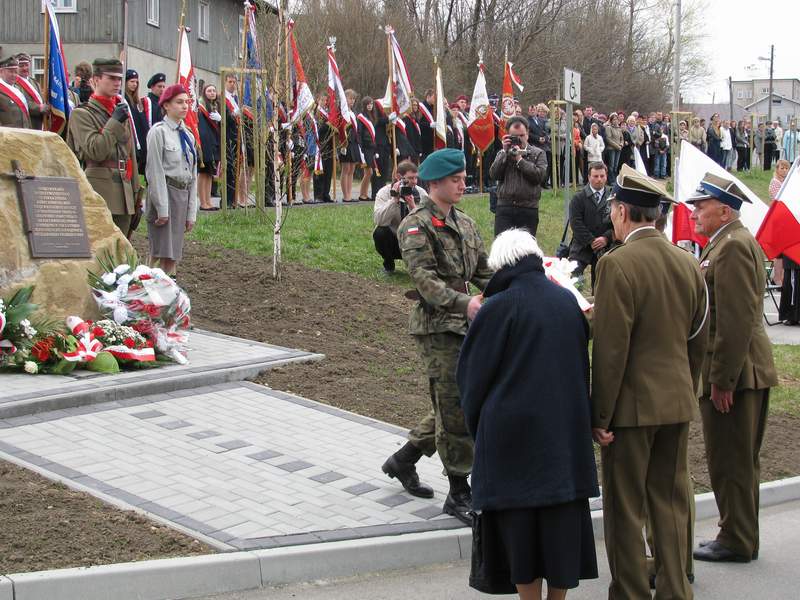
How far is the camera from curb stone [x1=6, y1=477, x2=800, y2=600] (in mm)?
4797

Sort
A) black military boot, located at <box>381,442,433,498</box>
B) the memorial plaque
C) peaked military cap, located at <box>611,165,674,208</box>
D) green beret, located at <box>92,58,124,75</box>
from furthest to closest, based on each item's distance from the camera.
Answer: green beret, located at <box>92,58,124,75</box>
the memorial plaque
black military boot, located at <box>381,442,433,498</box>
peaked military cap, located at <box>611,165,674,208</box>

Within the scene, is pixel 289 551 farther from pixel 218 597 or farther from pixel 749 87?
pixel 749 87

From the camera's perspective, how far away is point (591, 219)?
44.4 ft

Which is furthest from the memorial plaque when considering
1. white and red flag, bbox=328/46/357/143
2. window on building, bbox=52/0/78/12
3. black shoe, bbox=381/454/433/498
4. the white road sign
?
window on building, bbox=52/0/78/12

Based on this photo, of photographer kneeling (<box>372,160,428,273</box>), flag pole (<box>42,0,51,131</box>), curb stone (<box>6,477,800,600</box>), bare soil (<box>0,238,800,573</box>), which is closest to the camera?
curb stone (<box>6,477,800,600</box>)

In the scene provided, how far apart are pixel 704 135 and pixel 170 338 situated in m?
30.7

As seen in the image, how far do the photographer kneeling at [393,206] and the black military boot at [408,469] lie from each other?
599cm

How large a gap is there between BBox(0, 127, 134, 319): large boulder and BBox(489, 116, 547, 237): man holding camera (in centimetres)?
527

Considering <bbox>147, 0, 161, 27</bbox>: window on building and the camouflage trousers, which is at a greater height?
Answer: <bbox>147, 0, 161, 27</bbox>: window on building

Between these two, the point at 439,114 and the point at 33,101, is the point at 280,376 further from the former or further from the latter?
the point at 439,114

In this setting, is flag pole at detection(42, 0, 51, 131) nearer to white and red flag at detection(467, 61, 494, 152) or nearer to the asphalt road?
the asphalt road

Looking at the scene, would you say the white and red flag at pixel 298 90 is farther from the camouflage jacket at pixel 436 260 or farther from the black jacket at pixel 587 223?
the camouflage jacket at pixel 436 260

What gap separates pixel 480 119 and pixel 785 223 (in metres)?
10.9

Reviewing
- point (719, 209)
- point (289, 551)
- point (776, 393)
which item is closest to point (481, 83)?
point (776, 393)
